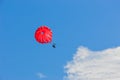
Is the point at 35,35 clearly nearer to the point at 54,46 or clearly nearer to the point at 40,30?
the point at 40,30

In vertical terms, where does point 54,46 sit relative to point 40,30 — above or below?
below

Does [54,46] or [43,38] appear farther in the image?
[43,38]

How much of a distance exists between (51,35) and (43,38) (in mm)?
1883

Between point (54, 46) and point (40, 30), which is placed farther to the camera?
point (40, 30)

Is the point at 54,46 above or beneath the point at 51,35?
beneath

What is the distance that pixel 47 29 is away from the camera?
2341 inches

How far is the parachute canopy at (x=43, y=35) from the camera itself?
59.0 meters

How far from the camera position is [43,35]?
59.0 meters

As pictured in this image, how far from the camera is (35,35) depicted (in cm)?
5953

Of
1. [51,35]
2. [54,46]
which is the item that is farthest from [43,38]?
[54,46]

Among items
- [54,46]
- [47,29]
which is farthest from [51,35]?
[54,46]

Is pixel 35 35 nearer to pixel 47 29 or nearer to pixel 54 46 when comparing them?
pixel 47 29

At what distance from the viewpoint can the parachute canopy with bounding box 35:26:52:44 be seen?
193 ft

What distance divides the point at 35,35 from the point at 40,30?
148cm
